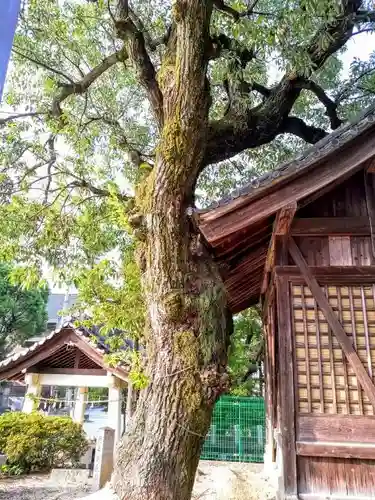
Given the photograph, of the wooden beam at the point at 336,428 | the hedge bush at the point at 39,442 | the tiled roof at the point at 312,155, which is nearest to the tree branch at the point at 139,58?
the tiled roof at the point at 312,155

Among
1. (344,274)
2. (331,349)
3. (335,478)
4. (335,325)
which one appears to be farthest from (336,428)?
(344,274)

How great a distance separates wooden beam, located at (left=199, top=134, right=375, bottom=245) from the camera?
4145mm

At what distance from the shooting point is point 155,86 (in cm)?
505

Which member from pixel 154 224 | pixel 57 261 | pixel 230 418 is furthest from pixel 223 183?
pixel 230 418

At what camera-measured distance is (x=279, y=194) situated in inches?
170

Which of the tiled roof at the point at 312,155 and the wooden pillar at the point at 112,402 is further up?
the tiled roof at the point at 312,155

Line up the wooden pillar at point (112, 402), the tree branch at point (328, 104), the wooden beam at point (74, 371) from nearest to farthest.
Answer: the tree branch at point (328, 104)
the wooden pillar at point (112, 402)
the wooden beam at point (74, 371)

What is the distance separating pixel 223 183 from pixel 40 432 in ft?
25.0

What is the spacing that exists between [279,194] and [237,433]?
972 cm

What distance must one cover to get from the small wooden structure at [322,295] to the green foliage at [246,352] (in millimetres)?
10237

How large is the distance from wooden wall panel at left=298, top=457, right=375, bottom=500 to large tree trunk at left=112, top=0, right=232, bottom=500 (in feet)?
4.57

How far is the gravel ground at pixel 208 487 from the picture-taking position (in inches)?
266

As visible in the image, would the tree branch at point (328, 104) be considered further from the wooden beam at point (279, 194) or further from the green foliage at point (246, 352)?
the green foliage at point (246, 352)

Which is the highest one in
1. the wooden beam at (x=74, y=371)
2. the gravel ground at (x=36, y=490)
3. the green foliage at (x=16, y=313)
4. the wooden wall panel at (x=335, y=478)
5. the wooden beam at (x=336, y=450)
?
the green foliage at (x=16, y=313)
